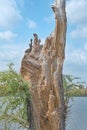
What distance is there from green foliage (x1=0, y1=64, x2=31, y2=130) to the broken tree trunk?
0.27 meters

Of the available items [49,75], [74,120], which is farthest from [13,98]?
[74,120]

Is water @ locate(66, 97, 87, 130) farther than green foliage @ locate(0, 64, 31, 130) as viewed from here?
Yes

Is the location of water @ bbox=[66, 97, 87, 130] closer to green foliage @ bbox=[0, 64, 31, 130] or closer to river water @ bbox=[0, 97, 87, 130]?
river water @ bbox=[0, 97, 87, 130]

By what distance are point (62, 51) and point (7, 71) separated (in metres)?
1.67

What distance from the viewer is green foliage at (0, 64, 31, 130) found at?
1211 centimetres

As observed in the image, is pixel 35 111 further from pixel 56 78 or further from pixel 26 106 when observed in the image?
pixel 56 78

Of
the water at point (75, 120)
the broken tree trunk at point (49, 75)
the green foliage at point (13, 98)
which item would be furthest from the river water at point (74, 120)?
the broken tree trunk at point (49, 75)

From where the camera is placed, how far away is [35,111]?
12.1 metres

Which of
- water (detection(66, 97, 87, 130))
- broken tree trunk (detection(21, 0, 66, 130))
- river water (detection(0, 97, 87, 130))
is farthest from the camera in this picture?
water (detection(66, 97, 87, 130))

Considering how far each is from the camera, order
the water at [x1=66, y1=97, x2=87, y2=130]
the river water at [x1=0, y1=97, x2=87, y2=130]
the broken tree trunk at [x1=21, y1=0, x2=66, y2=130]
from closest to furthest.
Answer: the broken tree trunk at [x1=21, y1=0, x2=66, y2=130] < the river water at [x1=0, y1=97, x2=87, y2=130] < the water at [x1=66, y1=97, x2=87, y2=130]

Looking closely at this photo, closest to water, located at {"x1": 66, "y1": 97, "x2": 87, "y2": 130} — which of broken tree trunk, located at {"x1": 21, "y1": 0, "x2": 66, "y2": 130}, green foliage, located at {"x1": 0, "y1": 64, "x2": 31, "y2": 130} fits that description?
broken tree trunk, located at {"x1": 21, "y1": 0, "x2": 66, "y2": 130}

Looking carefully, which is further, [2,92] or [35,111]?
[2,92]

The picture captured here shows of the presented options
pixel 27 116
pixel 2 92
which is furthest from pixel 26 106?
pixel 2 92

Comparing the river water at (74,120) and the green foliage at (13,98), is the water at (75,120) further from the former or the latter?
the green foliage at (13,98)
